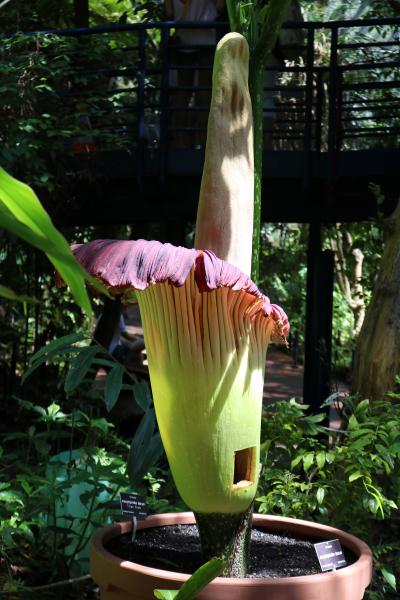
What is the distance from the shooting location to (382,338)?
3596 mm

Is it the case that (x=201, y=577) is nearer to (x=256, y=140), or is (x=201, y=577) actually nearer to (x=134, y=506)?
(x=134, y=506)

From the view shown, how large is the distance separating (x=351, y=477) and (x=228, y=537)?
646mm

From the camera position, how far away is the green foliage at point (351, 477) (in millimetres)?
2691

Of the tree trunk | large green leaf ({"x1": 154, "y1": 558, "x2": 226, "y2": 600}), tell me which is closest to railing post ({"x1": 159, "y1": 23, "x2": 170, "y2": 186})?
the tree trunk

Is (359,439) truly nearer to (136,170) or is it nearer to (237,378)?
(237,378)

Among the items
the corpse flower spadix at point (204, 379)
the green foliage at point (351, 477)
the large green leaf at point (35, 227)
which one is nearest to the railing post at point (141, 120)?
the green foliage at point (351, 477)

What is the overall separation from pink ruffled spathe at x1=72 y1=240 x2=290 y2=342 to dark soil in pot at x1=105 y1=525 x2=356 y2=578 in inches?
29.7

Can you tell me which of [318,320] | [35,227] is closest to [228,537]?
[35,227]

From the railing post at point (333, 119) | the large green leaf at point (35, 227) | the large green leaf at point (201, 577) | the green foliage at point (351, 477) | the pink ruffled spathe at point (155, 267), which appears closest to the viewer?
the large green leaf at point (35, 227)

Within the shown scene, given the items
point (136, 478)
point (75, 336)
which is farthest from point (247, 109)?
point (136, 478)

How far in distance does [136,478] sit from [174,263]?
Result: 985 mm

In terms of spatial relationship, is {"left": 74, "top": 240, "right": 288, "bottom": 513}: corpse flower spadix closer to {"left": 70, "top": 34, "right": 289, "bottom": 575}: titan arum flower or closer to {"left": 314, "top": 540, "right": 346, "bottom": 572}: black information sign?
{"left": 70, "top": 34, "right": 289, "bottom": 575}: titan arum flower

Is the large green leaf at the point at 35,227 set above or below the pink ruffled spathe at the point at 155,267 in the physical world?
above

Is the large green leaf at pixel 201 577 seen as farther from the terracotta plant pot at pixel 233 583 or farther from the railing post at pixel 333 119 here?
the railing post at pixel 333 119
